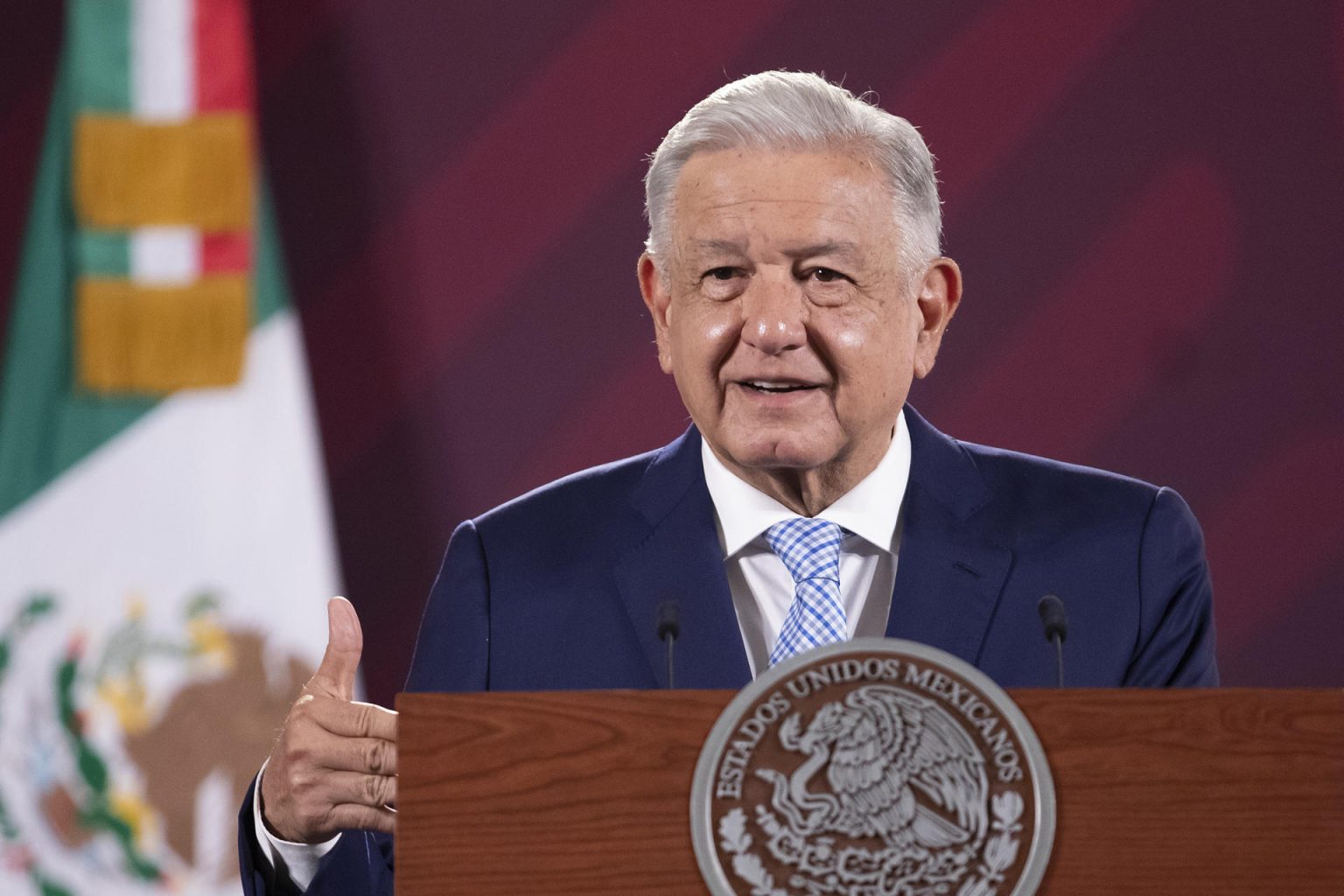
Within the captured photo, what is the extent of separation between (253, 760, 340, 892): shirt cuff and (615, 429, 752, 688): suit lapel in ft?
1.21

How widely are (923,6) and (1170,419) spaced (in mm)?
891

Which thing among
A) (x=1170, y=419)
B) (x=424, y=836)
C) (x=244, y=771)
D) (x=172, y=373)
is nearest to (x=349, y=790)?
(x=424, y=836)

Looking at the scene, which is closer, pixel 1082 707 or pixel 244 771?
pixel 1082 707

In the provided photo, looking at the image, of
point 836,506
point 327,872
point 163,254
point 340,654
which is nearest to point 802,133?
point 836,506

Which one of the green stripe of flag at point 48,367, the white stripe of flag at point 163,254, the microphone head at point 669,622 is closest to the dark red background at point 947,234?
the green stripe of flag at point 48,367

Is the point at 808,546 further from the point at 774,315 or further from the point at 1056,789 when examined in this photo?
the point at 1056,789

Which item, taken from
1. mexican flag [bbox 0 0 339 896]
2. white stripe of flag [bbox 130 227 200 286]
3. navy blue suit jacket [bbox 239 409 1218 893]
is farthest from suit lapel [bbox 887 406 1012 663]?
white stripe of flag [bbox 130 227 200 286]

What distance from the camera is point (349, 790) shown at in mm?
1342

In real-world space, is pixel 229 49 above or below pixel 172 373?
above

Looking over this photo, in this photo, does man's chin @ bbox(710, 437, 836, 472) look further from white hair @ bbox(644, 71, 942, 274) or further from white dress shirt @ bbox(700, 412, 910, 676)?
Answer: white hair @ bbox(644, 71, 942, 274)

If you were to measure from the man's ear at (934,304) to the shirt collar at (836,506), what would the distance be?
0.14 metres

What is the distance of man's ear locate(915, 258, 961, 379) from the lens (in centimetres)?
184

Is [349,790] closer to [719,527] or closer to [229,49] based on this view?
[719,527]

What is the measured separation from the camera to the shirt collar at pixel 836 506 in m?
1.70
